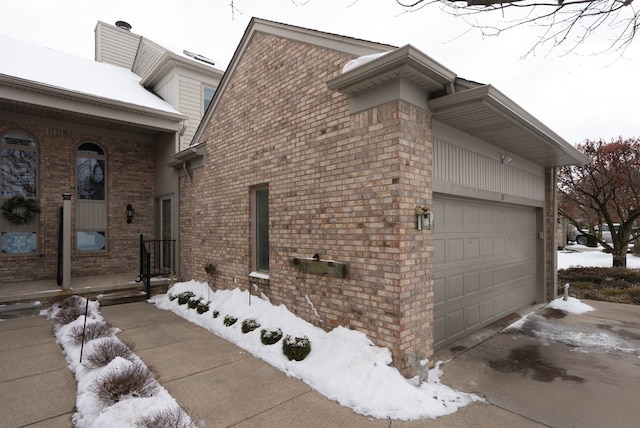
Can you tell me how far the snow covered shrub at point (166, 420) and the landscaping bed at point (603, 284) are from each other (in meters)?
9.39

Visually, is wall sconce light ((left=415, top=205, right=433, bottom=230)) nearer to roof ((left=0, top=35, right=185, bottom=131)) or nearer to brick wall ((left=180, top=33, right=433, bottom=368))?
brick wall ((left=180, top=33, right=433, bottom=368))

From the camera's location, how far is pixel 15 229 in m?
8.39

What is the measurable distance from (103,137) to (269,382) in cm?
915

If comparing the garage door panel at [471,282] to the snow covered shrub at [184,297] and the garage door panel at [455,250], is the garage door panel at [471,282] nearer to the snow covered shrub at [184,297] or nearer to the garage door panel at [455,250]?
the garage door panel at [455,250]

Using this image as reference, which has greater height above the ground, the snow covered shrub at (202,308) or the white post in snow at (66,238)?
the white post in snow at (66,238)

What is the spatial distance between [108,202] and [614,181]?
1681 cm

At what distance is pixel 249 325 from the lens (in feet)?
16.9

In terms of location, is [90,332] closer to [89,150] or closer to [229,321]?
[229,321]

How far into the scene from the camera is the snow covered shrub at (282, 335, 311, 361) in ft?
13.8

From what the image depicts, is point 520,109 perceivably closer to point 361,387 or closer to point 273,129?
point 273,129

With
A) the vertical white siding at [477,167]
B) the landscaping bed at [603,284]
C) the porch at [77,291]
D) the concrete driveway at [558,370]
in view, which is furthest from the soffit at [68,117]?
the landscaping bed at [603,284]

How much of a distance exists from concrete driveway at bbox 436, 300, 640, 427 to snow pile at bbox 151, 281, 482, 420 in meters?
0.43

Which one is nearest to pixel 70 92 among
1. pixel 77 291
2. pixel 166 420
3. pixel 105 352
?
pixel 77 291

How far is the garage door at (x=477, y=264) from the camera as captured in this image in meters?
4.84
